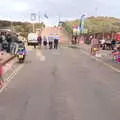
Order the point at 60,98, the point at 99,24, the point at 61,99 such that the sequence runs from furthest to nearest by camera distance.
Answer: the point at 99,24
the point at 60,98
the point at 61,99

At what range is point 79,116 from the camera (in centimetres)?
1262

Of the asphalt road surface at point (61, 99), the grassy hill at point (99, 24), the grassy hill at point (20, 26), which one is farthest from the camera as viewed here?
the grassy hill at point (20, 26)

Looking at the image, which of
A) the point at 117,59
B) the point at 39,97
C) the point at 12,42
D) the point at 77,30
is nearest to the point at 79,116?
the point at 39,97

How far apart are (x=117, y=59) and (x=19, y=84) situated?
67.7ft

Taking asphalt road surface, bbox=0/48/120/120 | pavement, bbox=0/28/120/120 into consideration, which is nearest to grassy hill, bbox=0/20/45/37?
pavement, bbox=0/28/120/120

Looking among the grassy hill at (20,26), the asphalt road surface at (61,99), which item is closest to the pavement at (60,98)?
the asphalt road surface at (61,99)

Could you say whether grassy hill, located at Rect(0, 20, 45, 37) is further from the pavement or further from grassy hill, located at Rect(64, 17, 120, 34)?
the pavement

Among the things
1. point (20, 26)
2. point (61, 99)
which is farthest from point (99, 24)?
point (61, 99)

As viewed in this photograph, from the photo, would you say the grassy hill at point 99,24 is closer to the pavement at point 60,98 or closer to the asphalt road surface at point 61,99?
the pavement at point 60,98

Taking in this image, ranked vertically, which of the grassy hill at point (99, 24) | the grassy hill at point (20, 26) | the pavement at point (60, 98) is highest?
the pavement at point (60, 98)

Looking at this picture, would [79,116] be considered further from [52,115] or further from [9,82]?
[9,82]

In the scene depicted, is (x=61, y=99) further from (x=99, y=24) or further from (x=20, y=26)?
(x=20, y=26)

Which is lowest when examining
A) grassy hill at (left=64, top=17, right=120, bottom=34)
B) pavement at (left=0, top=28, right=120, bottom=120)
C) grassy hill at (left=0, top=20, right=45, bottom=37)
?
grassy hill at (left=0, top=20, right=45, bottom=37)

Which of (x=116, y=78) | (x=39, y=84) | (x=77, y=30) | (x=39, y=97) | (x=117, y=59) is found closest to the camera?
(x=39, y=97)
